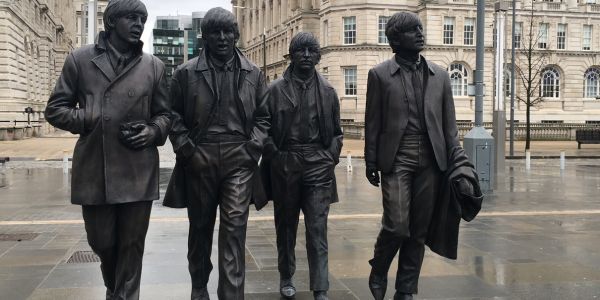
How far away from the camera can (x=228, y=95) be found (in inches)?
204

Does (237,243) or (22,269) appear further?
(22,269)

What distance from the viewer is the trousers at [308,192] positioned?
5.73m

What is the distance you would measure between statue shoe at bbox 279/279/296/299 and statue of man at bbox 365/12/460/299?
0.75 metres

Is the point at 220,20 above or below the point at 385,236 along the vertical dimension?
→ above

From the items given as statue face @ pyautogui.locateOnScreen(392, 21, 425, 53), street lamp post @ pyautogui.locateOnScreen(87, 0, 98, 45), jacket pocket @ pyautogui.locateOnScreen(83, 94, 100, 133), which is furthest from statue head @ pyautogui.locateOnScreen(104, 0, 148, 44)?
street lamp post @ pyautogui.locateOnScreen(87, 0, 98, 45)

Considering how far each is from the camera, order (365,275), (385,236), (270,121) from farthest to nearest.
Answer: (365,275), (270,121), (385,236)

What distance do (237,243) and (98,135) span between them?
1270mm

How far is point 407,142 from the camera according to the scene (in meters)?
5.32

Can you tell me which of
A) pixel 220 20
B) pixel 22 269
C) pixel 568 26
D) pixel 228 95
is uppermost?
pixel 568 26

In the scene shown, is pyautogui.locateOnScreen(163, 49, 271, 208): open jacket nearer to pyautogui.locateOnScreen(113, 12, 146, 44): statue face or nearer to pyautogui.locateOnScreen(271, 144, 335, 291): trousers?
pyautogui.locateOnScreen(271, 144, 335, 291): trousers

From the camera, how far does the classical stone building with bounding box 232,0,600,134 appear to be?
5588 centimetres

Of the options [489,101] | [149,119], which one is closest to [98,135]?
[149,119]

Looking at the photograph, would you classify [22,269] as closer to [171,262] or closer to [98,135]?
[171,262]

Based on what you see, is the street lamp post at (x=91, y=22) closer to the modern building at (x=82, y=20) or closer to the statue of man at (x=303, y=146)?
the modern building at (x=82, y=20)
